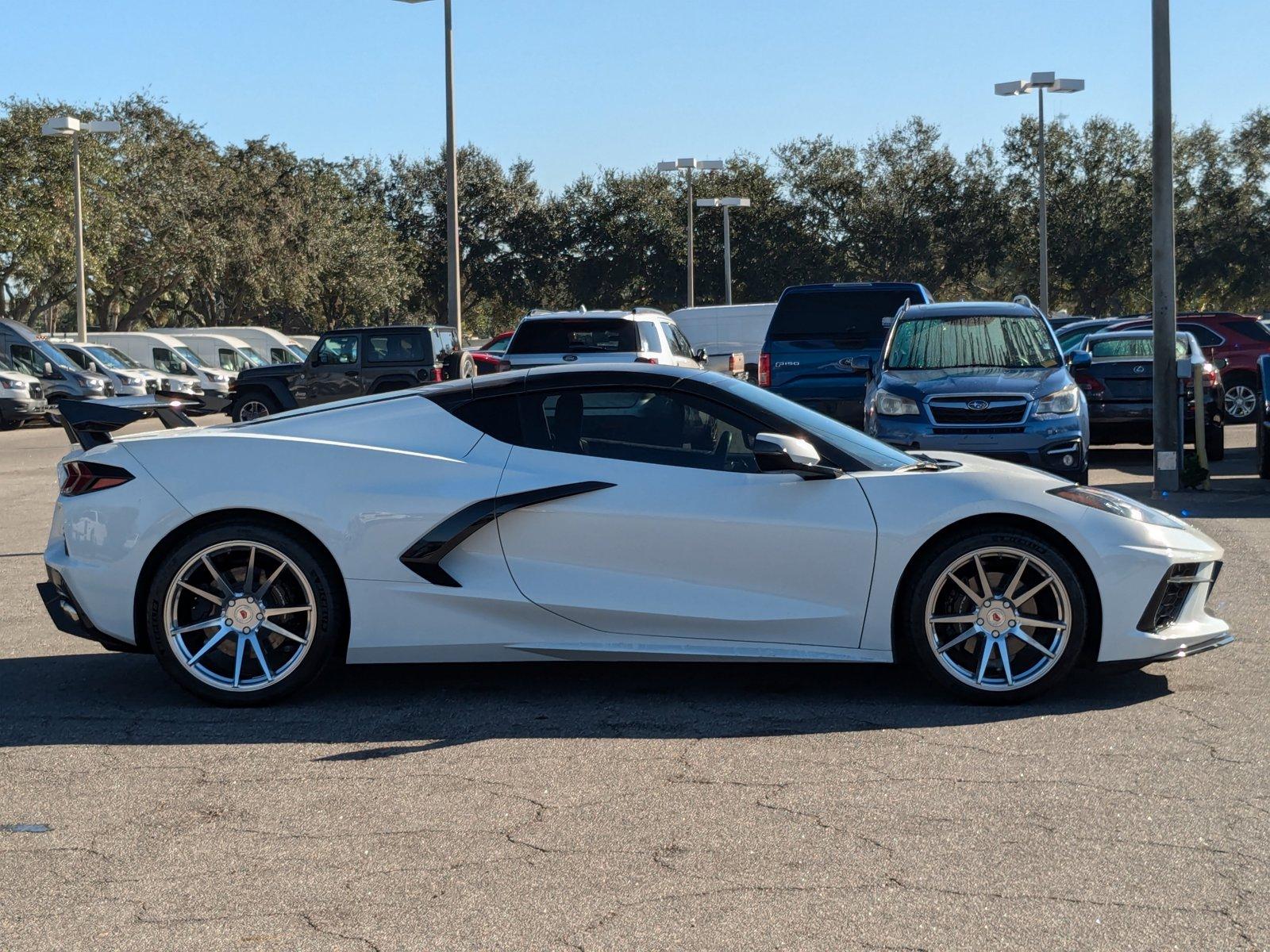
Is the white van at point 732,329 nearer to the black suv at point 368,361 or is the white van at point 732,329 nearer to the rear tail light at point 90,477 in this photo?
the black suv at point 368,361

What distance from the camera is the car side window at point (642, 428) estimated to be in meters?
5.68

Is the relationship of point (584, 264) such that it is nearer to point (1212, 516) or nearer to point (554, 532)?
point (1212, 516)

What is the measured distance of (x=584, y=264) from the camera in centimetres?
6394

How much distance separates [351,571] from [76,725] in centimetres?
116

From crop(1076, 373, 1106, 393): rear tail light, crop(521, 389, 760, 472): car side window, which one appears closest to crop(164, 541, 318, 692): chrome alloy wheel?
crop(521, 389, 760, 472): car side window

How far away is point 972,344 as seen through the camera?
526 inches

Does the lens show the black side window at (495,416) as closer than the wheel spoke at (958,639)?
No

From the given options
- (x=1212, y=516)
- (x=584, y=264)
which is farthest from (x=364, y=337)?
(x=584, y=264)

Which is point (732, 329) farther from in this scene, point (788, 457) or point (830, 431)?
point (788, 457)

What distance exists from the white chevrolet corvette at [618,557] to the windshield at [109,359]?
28.3m

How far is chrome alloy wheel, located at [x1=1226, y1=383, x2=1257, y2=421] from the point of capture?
22.6 metres

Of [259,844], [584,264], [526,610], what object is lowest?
[259,844]

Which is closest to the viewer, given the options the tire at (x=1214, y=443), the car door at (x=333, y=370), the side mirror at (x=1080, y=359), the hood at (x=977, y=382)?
the hood at (x=977, y=382)

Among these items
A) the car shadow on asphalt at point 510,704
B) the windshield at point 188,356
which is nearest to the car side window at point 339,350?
the windshield at point 188,356
